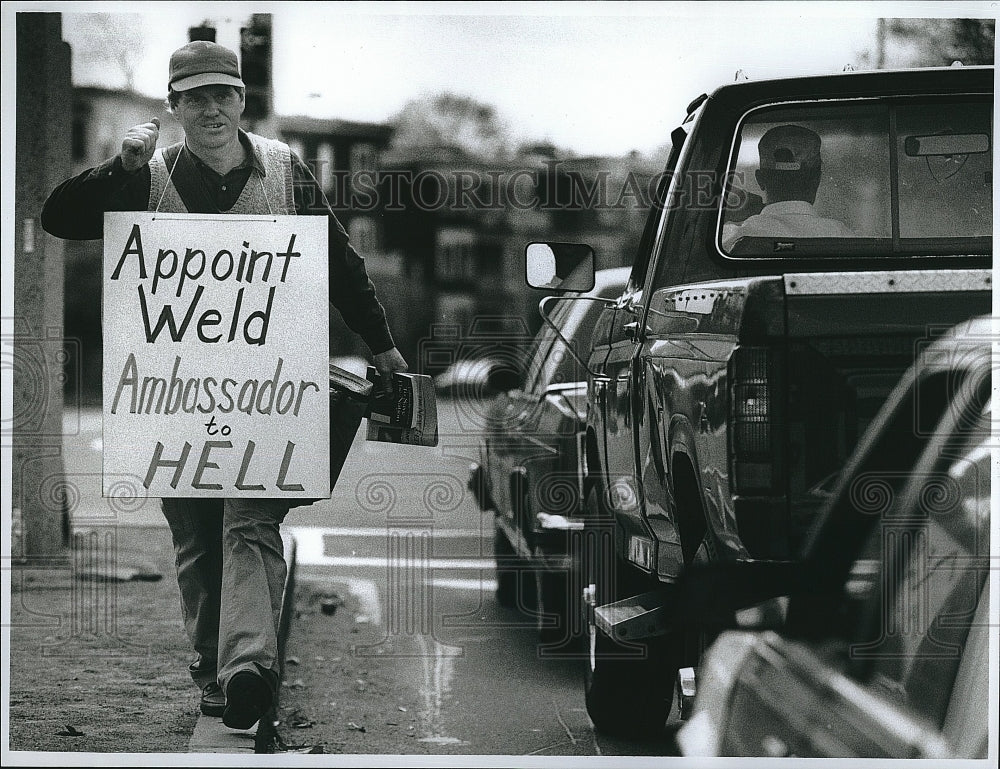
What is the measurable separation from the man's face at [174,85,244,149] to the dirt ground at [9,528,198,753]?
1.44 m

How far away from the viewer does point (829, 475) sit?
359 centimetres

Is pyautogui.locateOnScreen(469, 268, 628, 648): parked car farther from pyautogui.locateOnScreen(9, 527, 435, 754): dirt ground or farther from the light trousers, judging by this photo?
the light trousers

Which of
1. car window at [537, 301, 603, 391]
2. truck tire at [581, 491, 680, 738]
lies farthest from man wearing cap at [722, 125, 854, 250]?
truck tire at [581, 491, 680, 738]

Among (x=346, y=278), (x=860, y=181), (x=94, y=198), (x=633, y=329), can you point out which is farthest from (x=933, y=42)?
(x=94, y=198)

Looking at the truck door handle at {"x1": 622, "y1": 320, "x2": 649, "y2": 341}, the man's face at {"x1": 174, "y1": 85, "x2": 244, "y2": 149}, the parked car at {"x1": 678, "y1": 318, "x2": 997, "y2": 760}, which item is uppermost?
the man's face at {"x1": 174, "y1": 85, "x2": 244, "y2": 149}

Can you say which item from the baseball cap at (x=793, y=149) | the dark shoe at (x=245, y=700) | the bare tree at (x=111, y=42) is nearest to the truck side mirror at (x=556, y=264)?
the baseball cap at (x=793, y=149)

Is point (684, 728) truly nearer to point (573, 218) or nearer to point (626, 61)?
point (573, 218)

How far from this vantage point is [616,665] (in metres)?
4.52

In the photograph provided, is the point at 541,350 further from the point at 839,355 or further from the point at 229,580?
the point at 229,580

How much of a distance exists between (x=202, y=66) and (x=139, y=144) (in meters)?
0.36

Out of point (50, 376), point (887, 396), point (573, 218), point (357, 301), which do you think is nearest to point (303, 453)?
point (357, 301)

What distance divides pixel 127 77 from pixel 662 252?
2.01m

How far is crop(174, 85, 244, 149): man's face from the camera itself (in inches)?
181

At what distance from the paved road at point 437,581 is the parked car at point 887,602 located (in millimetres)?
641
